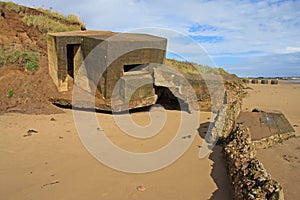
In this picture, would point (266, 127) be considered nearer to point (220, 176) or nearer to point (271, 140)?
point (271, 140)

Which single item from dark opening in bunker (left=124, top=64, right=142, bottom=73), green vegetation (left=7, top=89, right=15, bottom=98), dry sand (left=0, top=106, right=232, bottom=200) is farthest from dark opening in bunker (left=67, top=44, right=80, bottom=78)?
dry sand (left=0, top=106, right=232, bottom=200)

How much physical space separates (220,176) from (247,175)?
1.15m

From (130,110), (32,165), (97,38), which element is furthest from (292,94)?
(32,165)

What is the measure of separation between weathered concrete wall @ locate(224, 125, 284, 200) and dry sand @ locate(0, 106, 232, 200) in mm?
394

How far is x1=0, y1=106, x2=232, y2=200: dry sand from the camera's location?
15.0 ft

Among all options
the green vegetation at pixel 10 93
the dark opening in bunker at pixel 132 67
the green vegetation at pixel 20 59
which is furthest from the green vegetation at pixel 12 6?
the dark opening in bunker at pixel 132 67

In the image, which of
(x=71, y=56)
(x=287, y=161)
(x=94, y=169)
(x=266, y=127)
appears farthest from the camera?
(x=71, y=56)

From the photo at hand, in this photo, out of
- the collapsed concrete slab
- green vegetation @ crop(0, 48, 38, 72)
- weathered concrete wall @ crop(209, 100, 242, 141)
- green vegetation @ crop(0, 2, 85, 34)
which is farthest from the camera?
green vegetation @ crop(0, 2, 85, 34)

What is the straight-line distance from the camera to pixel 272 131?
7500mm

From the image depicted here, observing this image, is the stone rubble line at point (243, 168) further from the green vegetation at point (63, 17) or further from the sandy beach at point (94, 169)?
the green vegetation at point (63, 17)

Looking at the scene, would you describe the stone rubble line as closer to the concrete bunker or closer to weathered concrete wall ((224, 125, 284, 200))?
weathered concrete wall ((224, 125, 284, 200))

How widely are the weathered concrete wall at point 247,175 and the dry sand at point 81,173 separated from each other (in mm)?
394

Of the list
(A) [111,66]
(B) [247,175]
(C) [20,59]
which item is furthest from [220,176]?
(C) [20,59]

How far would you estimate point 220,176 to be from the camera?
5.21 m
